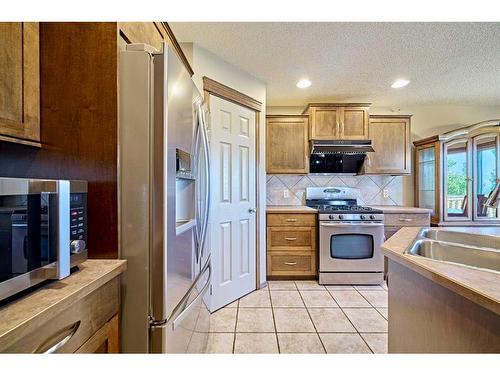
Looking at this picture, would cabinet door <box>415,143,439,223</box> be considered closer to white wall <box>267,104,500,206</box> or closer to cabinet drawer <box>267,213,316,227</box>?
white wall <box>267,104,500,206</box>

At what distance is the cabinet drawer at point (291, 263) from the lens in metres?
3.09

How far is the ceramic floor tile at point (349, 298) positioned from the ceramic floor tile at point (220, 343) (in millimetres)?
1184

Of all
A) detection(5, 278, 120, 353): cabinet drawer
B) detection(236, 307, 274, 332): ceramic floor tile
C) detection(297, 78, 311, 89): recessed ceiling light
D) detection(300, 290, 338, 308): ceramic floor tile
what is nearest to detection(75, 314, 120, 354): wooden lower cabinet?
detection(5, 278, 120, 353): cabinet drawer

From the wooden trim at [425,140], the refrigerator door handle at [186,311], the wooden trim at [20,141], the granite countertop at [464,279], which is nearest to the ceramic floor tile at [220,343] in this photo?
the refrigerator door handle at [186,311]

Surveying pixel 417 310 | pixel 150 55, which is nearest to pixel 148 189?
pixel 150 55

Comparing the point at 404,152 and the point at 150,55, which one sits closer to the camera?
the point at 150,55

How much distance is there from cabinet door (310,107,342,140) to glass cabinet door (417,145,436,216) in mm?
1289

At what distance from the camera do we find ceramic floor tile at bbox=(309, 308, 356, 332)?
2.07m

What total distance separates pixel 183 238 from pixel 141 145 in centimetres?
47

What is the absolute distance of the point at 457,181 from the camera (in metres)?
3.21

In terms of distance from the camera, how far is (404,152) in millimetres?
3412

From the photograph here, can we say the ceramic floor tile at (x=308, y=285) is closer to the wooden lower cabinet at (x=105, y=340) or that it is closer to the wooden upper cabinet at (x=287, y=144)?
the wooden upper cabinet at (x=287, y=144)
